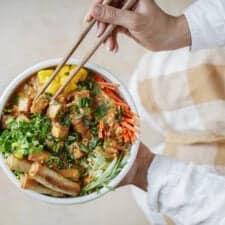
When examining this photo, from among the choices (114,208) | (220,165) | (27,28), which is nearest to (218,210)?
(220,165)

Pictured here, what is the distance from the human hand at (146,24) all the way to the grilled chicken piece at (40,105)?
14 cm

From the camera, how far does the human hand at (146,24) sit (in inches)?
37.1

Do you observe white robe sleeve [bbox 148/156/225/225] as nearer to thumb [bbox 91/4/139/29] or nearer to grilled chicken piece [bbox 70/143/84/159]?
grilled chicken piece [bbox 70/143/84/159]

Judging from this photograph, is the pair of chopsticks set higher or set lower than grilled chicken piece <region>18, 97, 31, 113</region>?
higher

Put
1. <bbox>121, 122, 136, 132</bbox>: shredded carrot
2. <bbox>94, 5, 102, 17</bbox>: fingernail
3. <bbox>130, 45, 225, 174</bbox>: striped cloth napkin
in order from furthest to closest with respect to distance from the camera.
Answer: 1. <bbox>130, 45, 225, 174</bbox>: striped cloth napkin
2. <bbox>121, 122, 136, 132</bbox>: shredded carrot
3. <bbox>94, 5, 102, 17</bbox>: fingernail

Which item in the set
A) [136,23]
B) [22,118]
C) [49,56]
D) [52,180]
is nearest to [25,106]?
[22,118]

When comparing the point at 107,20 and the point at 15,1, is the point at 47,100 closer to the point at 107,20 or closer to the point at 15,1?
the point at 107,20

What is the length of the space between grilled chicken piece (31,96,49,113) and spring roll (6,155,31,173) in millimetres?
85

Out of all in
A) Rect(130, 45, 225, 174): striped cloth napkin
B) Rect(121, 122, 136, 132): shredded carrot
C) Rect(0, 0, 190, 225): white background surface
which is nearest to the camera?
Rect(121, 122, 136, 132): shredded carrot

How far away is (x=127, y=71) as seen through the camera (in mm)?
1545

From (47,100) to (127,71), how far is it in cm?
55

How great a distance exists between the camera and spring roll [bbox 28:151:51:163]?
1.00m

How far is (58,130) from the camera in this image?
998 millimetres

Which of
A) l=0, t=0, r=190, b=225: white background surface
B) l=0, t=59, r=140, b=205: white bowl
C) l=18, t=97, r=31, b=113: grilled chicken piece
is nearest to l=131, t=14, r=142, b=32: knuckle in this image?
l=0, t=59, r=140, b=205: white bowl
